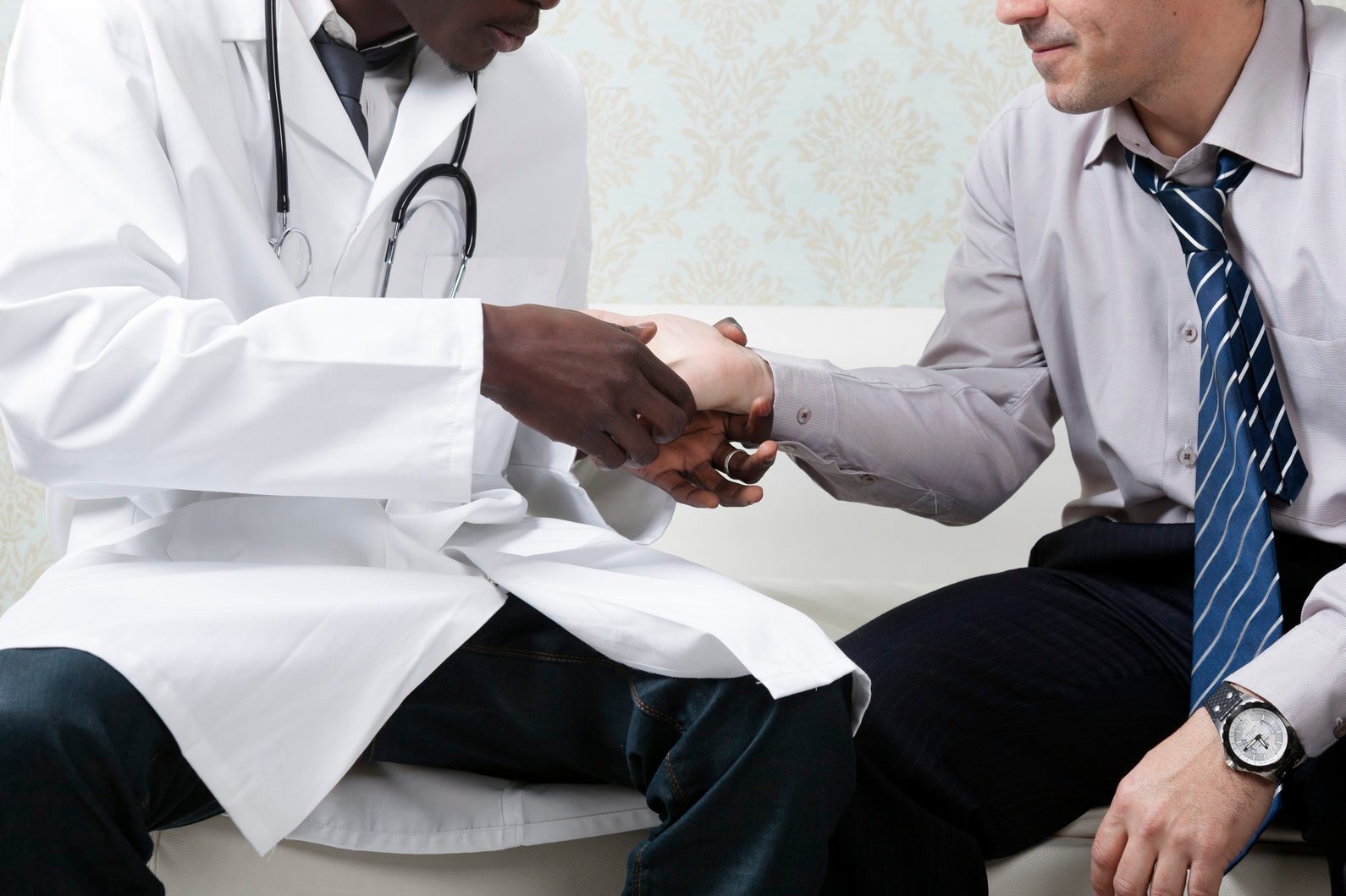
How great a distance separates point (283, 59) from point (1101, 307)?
3.23ft

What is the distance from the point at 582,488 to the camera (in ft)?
4.66

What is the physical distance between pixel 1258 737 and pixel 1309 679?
0.07 metres

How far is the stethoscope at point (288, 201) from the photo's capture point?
47.6 inches

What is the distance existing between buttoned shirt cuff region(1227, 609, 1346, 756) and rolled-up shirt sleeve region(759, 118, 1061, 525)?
469 mm

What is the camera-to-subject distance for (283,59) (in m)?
1.24

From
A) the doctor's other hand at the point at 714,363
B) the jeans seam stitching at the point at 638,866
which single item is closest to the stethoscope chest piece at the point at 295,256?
the doctor's other hand at the point at 714,363

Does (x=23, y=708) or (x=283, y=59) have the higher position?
(x=283, y=59)

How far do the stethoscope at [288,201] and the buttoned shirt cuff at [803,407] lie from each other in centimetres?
40

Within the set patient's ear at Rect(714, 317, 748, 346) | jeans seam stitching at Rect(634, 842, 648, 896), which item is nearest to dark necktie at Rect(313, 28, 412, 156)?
patient's ear at Rect(714, 317, 748, 346)

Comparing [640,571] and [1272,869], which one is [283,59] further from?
[1272,869]

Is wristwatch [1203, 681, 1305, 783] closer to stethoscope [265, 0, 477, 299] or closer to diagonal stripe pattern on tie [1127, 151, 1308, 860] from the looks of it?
diagonal stripe pattern on tie [1127, 151, 1308, 860]

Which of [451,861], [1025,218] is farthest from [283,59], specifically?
[1025,218]

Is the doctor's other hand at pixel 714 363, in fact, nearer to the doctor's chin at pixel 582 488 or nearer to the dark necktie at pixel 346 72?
the doctor's chin at pixel 582 488

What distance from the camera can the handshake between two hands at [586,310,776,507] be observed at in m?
1.41
